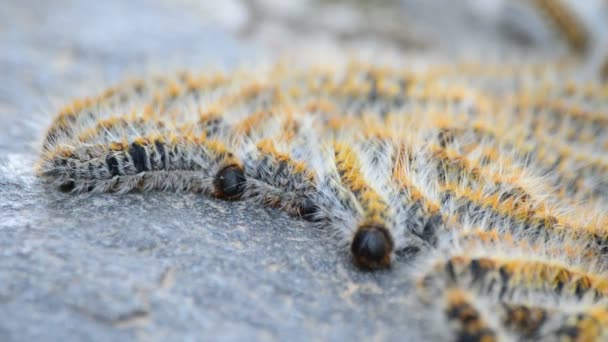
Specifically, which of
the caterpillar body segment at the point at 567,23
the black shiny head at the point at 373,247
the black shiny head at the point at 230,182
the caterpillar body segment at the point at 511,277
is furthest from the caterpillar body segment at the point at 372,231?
the caterpillar body segment at the point at 567,23

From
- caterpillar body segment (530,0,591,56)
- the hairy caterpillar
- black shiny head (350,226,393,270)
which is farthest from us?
caterpillar body segment (530,0,591,56)

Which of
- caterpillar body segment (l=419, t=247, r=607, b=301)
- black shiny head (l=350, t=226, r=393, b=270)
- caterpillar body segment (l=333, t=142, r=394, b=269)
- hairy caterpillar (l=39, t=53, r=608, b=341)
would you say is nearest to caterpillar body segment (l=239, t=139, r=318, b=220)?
hairy caterpillar (l=39, t=53, r=608, b=341)

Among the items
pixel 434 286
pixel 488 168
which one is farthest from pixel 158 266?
pixel 488 168

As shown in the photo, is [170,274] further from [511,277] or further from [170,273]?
[511,277]

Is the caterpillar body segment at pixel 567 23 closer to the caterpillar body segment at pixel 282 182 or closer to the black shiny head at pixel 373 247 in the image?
the caterpillar body segment at pixel 282 182

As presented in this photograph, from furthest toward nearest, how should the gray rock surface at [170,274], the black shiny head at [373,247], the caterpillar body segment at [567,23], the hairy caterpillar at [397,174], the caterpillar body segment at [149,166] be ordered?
the caterpillar body segment at [567,23] < the caterpillar body segment at [149,166] < the black shiny head at [373,247] < the hairy caterpillar at [397,174] < the gray rock surface at [170,274]

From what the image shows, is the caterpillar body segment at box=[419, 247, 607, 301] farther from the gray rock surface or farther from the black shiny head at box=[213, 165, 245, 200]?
the black shiny head at box=[213, 165, 245, 200]

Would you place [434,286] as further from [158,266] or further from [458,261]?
[158,266]
